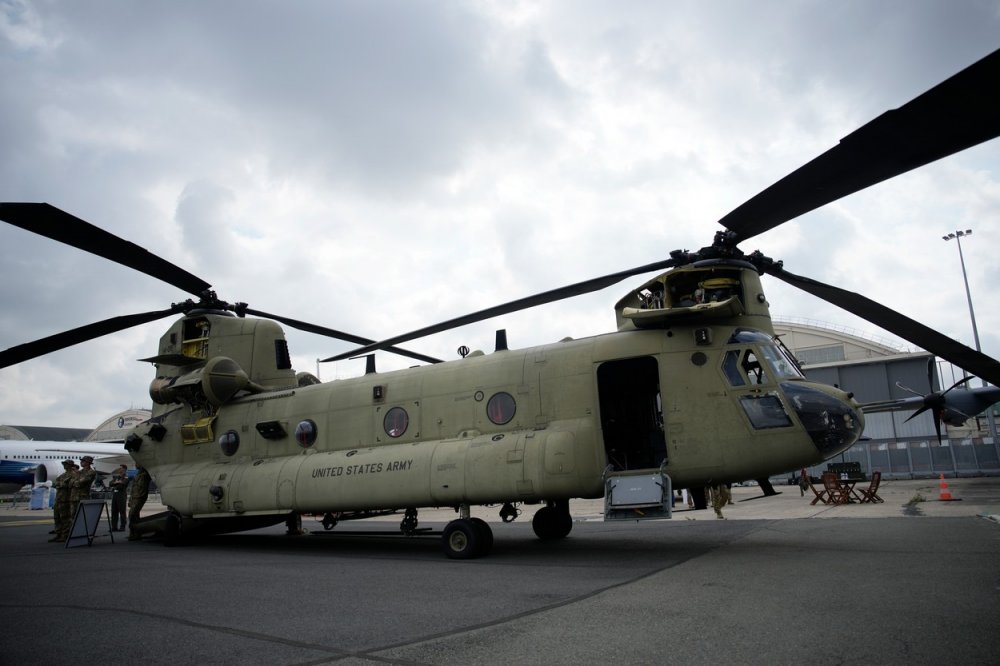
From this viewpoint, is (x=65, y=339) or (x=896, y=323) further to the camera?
(x=65, y=339)

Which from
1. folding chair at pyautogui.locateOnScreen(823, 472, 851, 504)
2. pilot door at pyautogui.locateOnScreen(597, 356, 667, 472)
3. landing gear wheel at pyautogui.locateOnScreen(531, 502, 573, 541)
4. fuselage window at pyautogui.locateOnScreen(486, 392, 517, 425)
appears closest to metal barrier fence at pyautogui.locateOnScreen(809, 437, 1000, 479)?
folding chair at pyautogui.locateOnScreen(823, 472, 851, 504)

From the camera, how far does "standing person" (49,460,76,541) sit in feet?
49.8

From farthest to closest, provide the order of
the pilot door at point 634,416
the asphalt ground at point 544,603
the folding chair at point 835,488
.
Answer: the folding chair at point 835,488, the pilot door at point 634,416, the asphalt ground at point 544,603

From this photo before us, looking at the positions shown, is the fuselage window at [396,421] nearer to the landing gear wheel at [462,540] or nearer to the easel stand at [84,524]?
the landing gear wheel at [462,540]

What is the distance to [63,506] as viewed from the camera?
15305mm

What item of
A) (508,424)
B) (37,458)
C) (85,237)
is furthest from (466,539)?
(37,458)

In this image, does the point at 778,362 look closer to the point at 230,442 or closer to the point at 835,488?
the point at 230,442

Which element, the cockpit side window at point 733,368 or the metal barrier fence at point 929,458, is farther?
the metal barrier fence at point 929,458

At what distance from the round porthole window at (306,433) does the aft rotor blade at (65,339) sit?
14.3ft

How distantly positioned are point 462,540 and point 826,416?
590 centimetres

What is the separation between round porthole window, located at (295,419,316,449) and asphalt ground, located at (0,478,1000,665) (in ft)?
7.82

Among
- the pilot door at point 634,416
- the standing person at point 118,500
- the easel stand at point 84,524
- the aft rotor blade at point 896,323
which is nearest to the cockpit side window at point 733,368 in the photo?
the pilot door at point 634,416

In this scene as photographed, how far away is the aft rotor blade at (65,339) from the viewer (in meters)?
12.2

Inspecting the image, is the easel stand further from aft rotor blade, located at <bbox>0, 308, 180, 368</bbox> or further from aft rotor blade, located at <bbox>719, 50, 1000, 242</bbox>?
aft rotor blade, located at <bbox>719, 50, 1000, 242</bbox>
